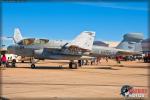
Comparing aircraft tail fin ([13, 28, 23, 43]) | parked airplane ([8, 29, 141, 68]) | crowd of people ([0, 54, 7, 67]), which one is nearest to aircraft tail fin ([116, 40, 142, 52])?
parked airplane ([8, 29, 141, 68])

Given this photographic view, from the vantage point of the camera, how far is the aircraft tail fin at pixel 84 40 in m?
35.3

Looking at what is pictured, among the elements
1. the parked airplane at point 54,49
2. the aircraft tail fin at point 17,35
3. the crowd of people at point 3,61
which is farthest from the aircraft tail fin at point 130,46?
the crowd of people at point 3,61

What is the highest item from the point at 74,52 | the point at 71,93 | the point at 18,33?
the point at 18,33

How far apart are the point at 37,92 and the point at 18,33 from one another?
2839 cm

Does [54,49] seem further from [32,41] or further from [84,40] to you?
[84,40]

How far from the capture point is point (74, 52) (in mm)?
34406

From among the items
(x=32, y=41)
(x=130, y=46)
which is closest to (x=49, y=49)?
(x=32, y=41)

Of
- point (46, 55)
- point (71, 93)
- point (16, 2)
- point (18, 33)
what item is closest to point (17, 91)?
point (71, 93)

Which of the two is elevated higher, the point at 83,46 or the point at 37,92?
the point at 83,46

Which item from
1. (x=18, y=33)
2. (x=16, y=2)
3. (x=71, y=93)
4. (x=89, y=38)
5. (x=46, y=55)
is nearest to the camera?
(x=16, y=2)

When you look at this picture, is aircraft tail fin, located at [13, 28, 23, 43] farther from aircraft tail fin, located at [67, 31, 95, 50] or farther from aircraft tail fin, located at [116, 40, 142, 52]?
aircraft tail fin, located at [116, 40, 142, 52]

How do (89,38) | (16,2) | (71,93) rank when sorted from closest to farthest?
(16,2), (71,93), (89,38)

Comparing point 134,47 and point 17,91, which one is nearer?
point 17,91

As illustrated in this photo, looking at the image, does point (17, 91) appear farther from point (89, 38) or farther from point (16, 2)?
point (89, 38)
